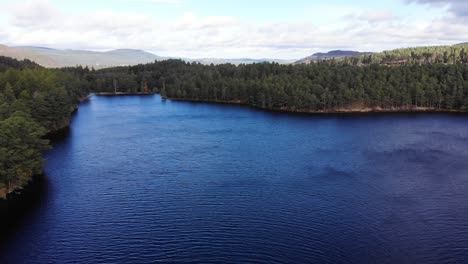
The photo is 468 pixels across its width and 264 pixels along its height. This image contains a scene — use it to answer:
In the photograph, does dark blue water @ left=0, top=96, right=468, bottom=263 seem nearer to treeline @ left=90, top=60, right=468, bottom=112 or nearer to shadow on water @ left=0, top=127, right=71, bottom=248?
shadow on water @ left=0, top=127, right=71, bottom=248

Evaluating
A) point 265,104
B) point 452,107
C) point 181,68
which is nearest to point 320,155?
point 265,104

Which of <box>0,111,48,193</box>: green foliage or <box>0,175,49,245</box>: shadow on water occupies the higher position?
<box>0,111,48,193</box>: green foliage

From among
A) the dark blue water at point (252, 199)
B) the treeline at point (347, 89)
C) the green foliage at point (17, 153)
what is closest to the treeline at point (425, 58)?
the treeline at point (347, 89)

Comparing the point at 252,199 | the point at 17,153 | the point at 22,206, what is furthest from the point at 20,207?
the point at 252,199

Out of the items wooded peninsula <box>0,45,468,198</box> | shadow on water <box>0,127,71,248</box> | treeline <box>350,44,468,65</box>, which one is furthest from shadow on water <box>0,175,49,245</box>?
treeline <box>350,44,468,65</box>

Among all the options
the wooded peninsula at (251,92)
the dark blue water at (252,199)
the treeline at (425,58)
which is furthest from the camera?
the treeline at (425,58)

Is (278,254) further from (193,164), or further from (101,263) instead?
(193,164)

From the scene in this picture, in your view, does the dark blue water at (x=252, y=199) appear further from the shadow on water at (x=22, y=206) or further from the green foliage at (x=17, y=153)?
the green foliage at (x=17, y=153)

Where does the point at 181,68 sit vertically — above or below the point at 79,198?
above
